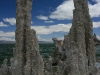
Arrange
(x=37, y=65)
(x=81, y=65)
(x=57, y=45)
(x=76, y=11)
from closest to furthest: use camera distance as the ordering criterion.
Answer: (x=37, y=65) → (x=81, y=65) → (x=76, y=11) → (x=57, y=45)

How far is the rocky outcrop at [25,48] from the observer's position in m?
17.3

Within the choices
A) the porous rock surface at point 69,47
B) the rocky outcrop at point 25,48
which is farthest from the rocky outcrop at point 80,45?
the rocky outcrop at point 25,48

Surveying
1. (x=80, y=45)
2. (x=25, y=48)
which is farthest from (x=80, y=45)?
(x=25, y=48)

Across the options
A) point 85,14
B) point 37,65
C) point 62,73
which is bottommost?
point 62,73

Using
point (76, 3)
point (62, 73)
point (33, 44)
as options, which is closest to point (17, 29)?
point (33, 44)

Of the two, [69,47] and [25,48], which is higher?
[25,48]

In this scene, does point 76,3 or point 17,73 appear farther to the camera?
point 76,3

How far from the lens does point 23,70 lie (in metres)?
17.8

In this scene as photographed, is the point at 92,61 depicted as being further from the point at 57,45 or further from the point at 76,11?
the point at 57,45

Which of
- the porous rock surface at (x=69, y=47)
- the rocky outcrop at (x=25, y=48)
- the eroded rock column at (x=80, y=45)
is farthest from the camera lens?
the eroded rock column at (x=80, y=45)

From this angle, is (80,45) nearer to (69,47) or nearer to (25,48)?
(69,47)

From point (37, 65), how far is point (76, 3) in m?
9.49

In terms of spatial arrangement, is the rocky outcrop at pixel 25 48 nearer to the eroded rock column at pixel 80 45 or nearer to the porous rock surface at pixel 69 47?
the porous rock surface at pixel 69 47

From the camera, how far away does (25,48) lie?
17.9 m
